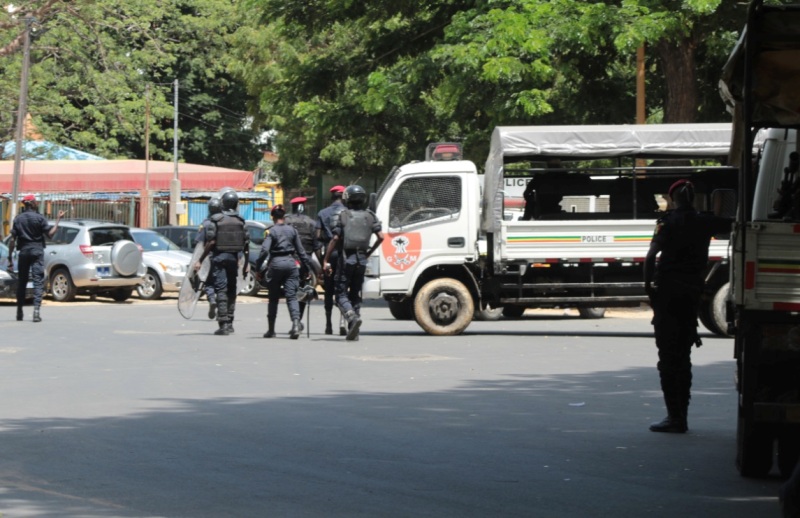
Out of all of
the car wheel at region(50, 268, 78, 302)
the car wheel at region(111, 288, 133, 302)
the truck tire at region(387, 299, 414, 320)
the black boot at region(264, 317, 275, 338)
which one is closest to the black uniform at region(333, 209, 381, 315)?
the black boot at region(264, 317, 275, 338)

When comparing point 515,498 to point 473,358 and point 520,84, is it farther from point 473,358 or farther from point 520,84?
point 520,84

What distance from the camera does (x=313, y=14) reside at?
2947 centimetres

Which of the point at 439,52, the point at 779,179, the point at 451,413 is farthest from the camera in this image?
the point at 439,52

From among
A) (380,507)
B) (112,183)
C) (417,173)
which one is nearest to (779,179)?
(380,507)

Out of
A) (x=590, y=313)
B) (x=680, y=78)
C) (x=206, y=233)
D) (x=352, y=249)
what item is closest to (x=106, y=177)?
(x=680, y=78)

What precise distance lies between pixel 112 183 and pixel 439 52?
83.1 feet

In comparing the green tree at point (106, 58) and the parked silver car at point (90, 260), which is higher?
the green tree at point (106, 58)

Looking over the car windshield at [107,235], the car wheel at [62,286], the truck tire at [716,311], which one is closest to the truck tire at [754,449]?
the truck tire at [716,311]

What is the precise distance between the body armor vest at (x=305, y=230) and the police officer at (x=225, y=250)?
77 cm

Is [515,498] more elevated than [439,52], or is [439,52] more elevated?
[439,52]

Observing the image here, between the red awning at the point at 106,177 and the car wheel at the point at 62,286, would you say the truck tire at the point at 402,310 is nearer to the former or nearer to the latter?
the car wheel at the point at 62,286

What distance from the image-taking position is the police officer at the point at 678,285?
997 centimetres

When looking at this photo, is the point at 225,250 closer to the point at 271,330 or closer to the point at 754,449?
the point at 271,330

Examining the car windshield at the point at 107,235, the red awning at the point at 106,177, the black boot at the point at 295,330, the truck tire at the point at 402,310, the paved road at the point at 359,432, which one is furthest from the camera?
the red awning at the point at 106,177
